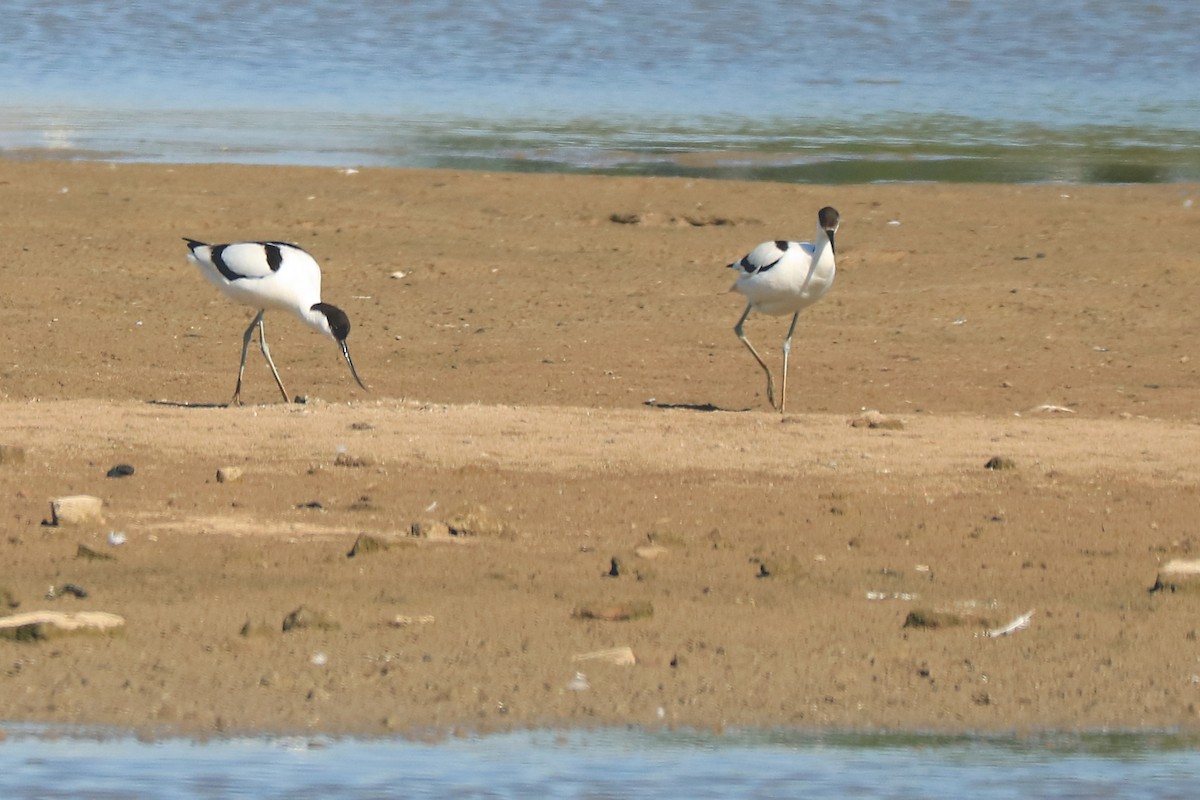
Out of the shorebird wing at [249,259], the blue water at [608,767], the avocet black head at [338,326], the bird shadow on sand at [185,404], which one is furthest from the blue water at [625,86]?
the blue water at [608,767]

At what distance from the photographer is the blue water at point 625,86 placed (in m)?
19.8

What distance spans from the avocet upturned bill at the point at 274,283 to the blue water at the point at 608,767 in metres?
6.02

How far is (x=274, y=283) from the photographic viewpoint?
11.7m

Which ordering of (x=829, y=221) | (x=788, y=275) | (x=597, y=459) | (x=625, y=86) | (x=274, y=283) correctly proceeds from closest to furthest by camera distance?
Result: (x=597, y=459), (x=274, y=283), (x=788, y=275), (x=829, y=221), (x=625, y=86)

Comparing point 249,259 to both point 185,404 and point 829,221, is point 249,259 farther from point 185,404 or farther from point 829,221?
point 829,221

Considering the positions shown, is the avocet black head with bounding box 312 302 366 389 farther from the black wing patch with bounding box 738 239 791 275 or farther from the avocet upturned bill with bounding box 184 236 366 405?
the black wing patch with bounding box 738 239 791 275

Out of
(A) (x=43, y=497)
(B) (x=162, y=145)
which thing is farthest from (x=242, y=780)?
(B) (x=162, y=145)

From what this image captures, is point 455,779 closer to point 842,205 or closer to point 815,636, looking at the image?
Result: point 815,636

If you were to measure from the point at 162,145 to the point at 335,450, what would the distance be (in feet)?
36.8

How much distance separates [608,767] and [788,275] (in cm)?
658

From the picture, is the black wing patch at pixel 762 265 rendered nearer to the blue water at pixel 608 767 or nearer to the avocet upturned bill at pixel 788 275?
the avocet upturned bill at pixel 788 275

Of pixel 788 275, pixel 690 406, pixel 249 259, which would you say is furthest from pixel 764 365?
pixel 249 259

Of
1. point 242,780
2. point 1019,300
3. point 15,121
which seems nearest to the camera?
point 242,780

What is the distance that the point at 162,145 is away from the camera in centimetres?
1983
